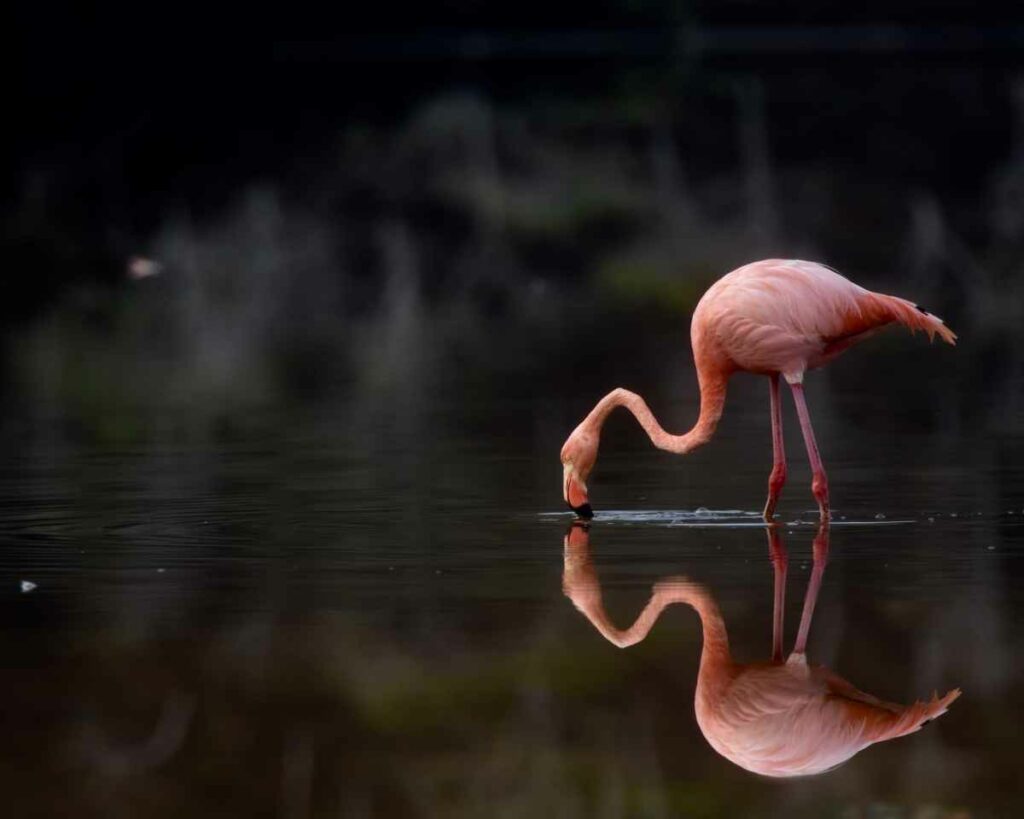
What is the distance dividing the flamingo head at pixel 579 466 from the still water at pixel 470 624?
0.34 ft

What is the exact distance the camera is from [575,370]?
1762cm

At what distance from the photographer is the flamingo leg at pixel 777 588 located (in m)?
7.25

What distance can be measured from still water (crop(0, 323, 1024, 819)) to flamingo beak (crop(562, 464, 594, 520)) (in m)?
0.07

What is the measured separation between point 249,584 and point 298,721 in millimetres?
2079

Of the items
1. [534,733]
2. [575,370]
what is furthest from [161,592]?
[575,370]

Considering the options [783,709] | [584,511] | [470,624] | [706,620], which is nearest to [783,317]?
[584,511]

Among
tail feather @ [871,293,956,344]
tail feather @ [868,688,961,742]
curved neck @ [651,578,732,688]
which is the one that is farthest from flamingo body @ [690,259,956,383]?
Answer: tail feather @ [868,688,961,742]

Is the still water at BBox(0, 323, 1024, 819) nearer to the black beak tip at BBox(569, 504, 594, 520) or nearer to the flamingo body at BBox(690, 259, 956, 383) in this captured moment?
the black beak tip at BBox(569, 504, 594, 520)

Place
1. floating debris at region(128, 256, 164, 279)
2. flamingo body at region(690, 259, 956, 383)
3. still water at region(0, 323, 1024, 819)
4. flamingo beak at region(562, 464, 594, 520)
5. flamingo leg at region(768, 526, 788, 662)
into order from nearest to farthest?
still water at region(0, 323, 1024, 819) < flamingo leg at region(768, 526, 788, 662) < flamingo beak at region(562, 464, 594, 520) < flamingo body at region(690, 259, 956, 383) < floating debris at region(128, 256, 164, 279)

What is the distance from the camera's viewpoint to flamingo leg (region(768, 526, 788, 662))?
725 cm

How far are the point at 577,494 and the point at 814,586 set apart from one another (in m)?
1.92

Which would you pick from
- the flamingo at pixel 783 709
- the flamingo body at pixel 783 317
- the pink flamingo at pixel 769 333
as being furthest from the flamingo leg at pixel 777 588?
the flamingo body at pixel 783 317

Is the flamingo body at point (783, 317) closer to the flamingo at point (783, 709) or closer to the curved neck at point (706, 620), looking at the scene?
the curved neck at point (706, 620)

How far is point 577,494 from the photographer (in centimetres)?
999
